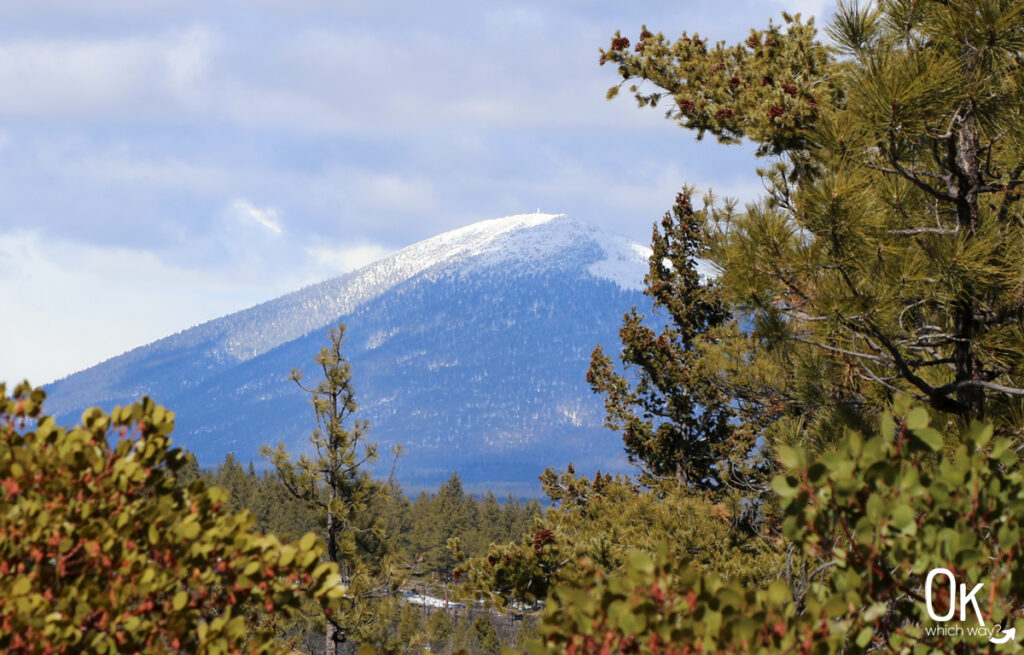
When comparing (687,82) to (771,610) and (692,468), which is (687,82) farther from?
(692,468)

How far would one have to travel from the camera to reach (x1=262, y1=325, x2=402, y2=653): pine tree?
16438 mm

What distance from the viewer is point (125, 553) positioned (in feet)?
8.34

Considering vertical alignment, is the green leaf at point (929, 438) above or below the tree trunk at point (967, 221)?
below

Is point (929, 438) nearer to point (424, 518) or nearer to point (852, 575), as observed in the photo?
point (852, 575)

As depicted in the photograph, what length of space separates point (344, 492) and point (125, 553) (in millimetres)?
15872

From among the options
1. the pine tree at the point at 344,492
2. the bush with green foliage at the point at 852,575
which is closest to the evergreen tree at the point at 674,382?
the pine tree at the point at 344,492

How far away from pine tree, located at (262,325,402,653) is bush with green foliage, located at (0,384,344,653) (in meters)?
13.7

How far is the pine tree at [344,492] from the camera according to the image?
16438 mm

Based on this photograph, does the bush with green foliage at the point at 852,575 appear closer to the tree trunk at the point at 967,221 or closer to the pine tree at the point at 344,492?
the tree trunk at the point at 967,221

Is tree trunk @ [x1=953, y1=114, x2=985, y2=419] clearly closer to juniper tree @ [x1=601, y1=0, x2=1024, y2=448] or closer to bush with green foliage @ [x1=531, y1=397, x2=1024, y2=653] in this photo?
juniper tree @ [x1=601, y1=0, x2=1024, y2=448]

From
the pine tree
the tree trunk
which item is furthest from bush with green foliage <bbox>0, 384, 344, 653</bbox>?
the pine tree

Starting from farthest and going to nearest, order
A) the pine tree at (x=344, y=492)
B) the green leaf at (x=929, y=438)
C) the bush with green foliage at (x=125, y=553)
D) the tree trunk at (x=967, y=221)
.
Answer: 1. the pine tree at (x=344, y=492)
2. the tree trunk at (x=967, y=221)
3. the green leaf at (x=929, y=438)
4. the bush with green foliage at (x=125, y=553)

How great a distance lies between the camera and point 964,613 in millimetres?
2631

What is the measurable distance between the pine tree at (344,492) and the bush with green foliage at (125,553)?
13.7m
